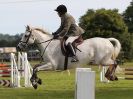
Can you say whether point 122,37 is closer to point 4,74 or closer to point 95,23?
point 95,23

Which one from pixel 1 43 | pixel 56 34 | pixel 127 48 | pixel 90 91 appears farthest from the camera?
pixel 1 43

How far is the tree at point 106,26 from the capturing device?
8325 centimetres

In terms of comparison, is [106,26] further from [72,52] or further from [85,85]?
[85,85]

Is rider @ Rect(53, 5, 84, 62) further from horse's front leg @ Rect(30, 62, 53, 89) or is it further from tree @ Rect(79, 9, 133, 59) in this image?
tree @ Rect(79, 9, 133, 59)

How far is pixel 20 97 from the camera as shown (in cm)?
1541

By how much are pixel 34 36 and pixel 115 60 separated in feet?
8.89

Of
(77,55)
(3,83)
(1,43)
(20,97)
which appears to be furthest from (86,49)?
(1,43)

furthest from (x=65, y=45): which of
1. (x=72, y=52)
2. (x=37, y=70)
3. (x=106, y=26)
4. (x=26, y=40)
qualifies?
(x=106, y=26)

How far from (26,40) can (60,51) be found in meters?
1.14

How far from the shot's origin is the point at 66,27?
54.2ft

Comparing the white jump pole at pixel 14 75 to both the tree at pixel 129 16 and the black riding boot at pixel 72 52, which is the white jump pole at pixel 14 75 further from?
the tree at pixel 129 16

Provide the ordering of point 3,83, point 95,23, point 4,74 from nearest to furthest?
1. point 3,83
2. point 4,74
3. point 95,23

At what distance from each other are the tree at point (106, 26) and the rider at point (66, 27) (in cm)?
6467

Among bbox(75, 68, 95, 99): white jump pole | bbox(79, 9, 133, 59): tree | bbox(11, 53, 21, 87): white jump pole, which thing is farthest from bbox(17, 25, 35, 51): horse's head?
bbox(79, 9, 133, 59): tree
